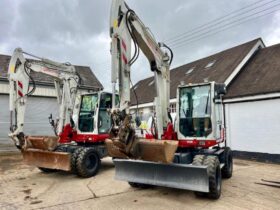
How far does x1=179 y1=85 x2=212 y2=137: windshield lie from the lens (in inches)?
269

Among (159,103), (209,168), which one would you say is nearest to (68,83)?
(159,103)

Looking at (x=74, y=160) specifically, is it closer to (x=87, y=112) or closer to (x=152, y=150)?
(x=87, y=112)

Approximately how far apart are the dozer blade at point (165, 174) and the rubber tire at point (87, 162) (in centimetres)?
183

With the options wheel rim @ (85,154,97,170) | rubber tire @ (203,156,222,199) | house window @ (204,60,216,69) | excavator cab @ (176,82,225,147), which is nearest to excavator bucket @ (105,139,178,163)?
rubber tire @ (203,156,222,199)

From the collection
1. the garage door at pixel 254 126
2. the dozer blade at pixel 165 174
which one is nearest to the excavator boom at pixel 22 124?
the dozer blade at pixel 165 174

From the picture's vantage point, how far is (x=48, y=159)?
8398 millimetres

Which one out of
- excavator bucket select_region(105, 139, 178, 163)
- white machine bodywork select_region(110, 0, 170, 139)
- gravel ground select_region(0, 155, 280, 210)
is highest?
white machine bodywork select_region(110, 0, 170, 139)

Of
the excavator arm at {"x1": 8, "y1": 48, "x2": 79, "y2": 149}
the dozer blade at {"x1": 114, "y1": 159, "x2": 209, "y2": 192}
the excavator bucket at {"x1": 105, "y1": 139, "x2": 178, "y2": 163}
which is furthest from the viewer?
the excavator arm at {"x1": 8, "y1": 48, "x2": 79, "y2": 149}

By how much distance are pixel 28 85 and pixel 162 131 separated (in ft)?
14.9

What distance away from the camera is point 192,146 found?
22.7ft

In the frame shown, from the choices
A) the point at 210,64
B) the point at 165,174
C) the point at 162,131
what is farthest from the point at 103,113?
the point at 210,64

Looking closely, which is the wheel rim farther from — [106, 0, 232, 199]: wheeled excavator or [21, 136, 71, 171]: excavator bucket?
[106, 0, 232, 199]: wheeled excavator

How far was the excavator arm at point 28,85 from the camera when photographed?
326 inches

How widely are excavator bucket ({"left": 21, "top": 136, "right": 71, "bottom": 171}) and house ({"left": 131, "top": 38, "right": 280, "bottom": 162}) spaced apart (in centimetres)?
566
